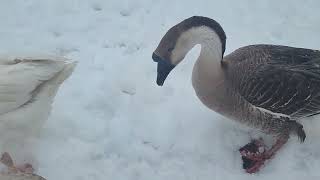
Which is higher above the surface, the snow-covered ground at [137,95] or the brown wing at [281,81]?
the brown wing at [281,81]

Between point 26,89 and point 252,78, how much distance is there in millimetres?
1659

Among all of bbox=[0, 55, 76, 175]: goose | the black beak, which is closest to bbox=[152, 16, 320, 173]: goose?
the black beak

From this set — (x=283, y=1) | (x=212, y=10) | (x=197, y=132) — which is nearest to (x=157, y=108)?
(x=197, y=132)

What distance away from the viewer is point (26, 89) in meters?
3.38

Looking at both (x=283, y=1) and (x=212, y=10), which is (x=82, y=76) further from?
(x=283, y=1)

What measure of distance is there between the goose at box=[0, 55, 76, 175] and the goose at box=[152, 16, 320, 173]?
74cm

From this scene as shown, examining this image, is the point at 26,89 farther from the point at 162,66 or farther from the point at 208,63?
the point at 208,63

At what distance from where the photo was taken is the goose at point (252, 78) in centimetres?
355

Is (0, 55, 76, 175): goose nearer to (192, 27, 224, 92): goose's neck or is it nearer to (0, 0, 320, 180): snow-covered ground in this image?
(0, 0, 320, 180): snow-covered ground

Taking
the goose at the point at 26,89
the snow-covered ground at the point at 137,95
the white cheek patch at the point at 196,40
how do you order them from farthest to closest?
the snow-covered ground at the point at 137,95, the white cheek patch at the point at 196,40, the goose at the point at 26,89

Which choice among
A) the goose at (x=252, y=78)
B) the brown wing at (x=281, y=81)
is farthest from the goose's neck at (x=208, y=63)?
the brown wing at (x=281, y=81)

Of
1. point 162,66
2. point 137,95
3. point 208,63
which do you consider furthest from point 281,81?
point 137,95

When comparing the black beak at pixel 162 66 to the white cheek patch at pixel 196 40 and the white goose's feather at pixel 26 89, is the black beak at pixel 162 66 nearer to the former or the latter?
the white cheek patch at pixel 196 40

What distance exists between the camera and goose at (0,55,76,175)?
3.38 metres
